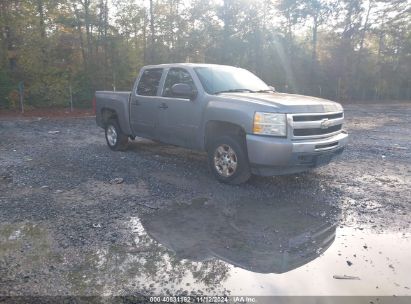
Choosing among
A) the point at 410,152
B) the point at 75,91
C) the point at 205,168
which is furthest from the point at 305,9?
the point at 205,168

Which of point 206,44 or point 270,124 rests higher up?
point 206,44

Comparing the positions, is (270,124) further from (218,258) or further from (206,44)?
(206,44)

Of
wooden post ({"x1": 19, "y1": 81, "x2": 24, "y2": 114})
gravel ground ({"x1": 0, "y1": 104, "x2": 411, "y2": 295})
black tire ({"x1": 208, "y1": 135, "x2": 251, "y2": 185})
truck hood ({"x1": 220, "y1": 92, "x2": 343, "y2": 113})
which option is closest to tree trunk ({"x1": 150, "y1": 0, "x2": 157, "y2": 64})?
wooden post ({"x1": 19, "y1": 81, "x2": 24, "y2": 114})

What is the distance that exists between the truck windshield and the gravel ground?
159 centimetres

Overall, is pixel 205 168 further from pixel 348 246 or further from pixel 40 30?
pixel 40 30

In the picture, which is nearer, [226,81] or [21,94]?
[226,81]

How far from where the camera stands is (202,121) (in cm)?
615

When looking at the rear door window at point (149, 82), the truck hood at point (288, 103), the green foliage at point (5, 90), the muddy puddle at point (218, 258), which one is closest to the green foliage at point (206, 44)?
the green foliage at point (5, 90)

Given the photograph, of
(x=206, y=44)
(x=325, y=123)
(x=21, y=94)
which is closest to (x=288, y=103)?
(x=325, y=123)

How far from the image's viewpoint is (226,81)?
655 cm

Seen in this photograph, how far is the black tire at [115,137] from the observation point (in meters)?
8.45

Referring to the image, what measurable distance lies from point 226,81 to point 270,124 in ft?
5.55

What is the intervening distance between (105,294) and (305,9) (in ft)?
103

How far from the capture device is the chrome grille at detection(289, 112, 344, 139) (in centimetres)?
525
